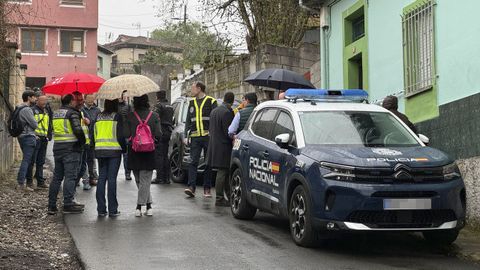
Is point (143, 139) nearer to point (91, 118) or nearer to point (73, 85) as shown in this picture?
point (73, 85)

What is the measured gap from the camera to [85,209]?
1111cm

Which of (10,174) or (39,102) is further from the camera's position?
(10,174)

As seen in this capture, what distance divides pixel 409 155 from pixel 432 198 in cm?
56

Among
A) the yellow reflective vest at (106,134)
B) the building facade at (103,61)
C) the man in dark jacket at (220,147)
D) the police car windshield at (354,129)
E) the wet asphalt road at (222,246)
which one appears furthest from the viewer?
the building facade at (103,61)

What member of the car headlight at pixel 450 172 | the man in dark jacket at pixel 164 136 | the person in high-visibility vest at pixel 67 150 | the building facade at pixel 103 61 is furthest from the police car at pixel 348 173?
the building facade at pixel 103 61

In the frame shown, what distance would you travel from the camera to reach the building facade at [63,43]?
1962 inches

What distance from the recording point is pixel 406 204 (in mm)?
7488

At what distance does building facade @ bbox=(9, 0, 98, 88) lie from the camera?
1962 inches

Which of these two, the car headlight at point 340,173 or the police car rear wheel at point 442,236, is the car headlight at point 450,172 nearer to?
the police car rear wheel at point 442,236

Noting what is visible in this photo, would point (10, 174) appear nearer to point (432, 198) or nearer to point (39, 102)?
point (39, 102)

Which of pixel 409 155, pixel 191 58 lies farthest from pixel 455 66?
pixel 191 58

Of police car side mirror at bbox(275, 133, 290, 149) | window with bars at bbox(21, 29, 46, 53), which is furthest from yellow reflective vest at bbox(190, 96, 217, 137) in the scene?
window with bars at bbox(21, 29, 46, 53)

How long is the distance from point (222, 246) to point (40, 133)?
21.8ft

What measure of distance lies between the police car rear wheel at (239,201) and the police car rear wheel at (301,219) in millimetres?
1706
